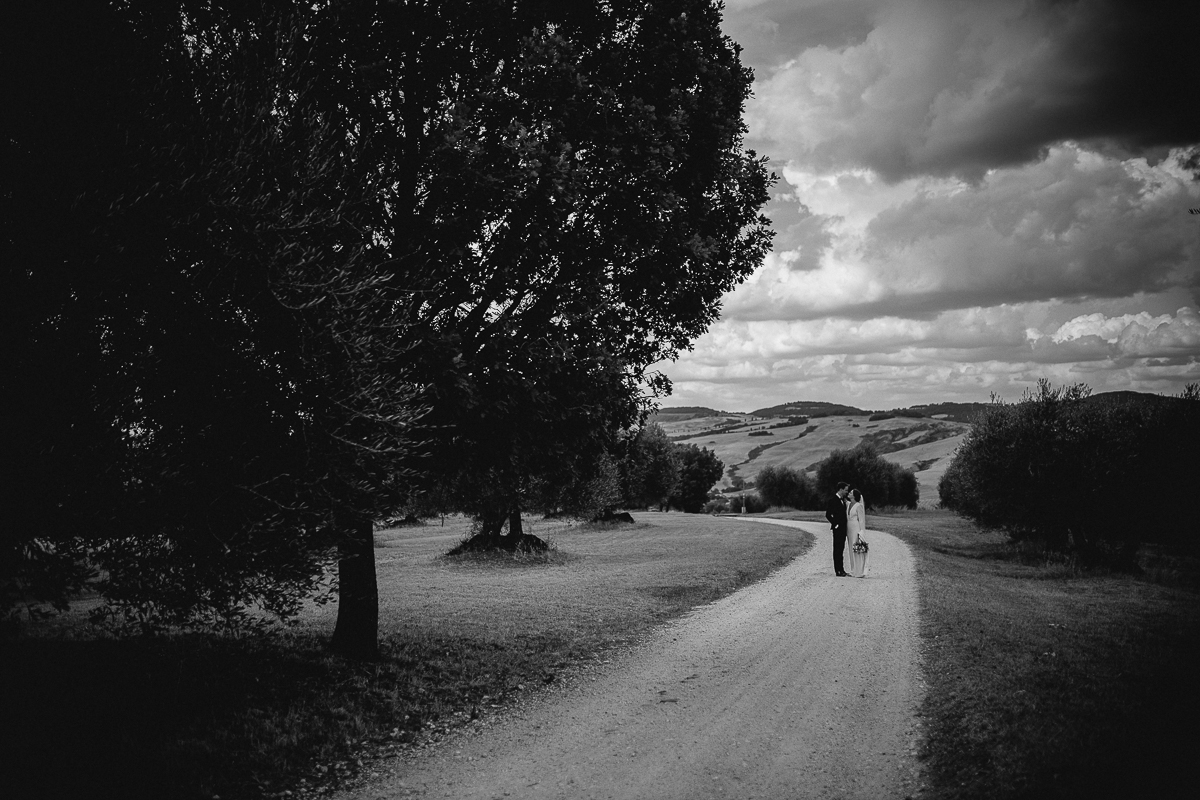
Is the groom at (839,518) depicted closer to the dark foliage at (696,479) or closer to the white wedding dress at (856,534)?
the white wedding dress at (856,534)

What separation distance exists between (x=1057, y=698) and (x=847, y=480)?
78345 mm

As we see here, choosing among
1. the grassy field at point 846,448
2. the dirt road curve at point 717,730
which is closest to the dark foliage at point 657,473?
the dirt road curve at point 717,730

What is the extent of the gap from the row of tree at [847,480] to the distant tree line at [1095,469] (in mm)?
47331

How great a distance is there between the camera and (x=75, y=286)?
6207mm

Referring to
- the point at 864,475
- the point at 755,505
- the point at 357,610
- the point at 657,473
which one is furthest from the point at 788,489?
the point at 357,610

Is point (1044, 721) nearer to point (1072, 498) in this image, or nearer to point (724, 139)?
point (724, 139)

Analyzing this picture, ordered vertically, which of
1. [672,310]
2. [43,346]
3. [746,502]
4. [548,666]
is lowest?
[746,502]

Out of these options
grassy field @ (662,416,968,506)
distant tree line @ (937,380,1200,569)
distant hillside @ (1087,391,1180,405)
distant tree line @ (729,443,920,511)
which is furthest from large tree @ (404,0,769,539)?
grassy field @ (662,416,968,506)

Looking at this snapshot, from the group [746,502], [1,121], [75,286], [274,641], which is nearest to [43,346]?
[75,286]

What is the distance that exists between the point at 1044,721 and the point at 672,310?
811 cm

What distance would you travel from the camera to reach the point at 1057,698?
27.2 ft

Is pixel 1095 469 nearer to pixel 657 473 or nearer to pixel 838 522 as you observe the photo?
pixel 838 522

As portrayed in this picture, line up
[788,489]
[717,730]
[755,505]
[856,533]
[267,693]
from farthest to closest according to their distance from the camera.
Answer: [755,505]
[788,489]
[856,533]
[267,693]
[717,730]

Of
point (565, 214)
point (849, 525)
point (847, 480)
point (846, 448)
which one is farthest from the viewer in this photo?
point (846, 448)
